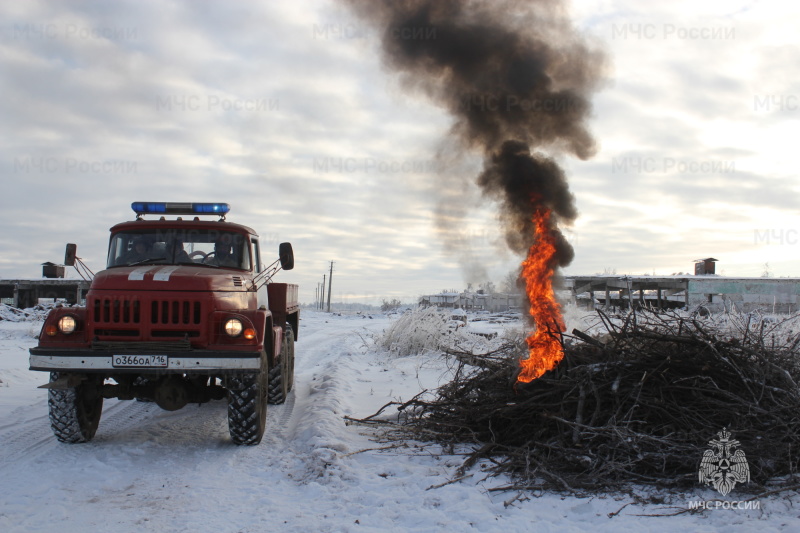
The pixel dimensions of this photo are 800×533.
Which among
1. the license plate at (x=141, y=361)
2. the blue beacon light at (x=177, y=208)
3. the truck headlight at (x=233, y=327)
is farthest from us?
the blue beacon light at (x=177, y=208)

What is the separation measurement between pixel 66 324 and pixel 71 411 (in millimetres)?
977

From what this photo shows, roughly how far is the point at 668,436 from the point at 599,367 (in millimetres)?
1154

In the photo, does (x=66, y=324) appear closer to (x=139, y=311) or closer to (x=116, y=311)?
(x=116, y=311)

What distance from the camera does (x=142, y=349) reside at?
19.7ft

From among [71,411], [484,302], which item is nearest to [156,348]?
[71,411]

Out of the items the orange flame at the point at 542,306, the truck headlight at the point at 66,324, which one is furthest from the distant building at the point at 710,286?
the truck headlight at the point at 66,324

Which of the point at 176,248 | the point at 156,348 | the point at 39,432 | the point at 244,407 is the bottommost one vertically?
the point at 39,432

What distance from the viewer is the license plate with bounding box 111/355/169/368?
19.6 feet

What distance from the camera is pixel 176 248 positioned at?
24.2 ft

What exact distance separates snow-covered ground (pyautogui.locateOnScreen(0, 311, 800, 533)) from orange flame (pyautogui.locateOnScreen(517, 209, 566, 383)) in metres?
1.61

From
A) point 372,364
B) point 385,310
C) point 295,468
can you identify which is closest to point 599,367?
point 295,468

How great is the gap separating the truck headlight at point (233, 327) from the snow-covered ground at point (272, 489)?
1311 millimetres

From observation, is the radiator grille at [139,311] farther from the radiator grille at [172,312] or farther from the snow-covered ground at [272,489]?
the snow-covered ground at [272,489]

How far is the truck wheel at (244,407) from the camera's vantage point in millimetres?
6320
